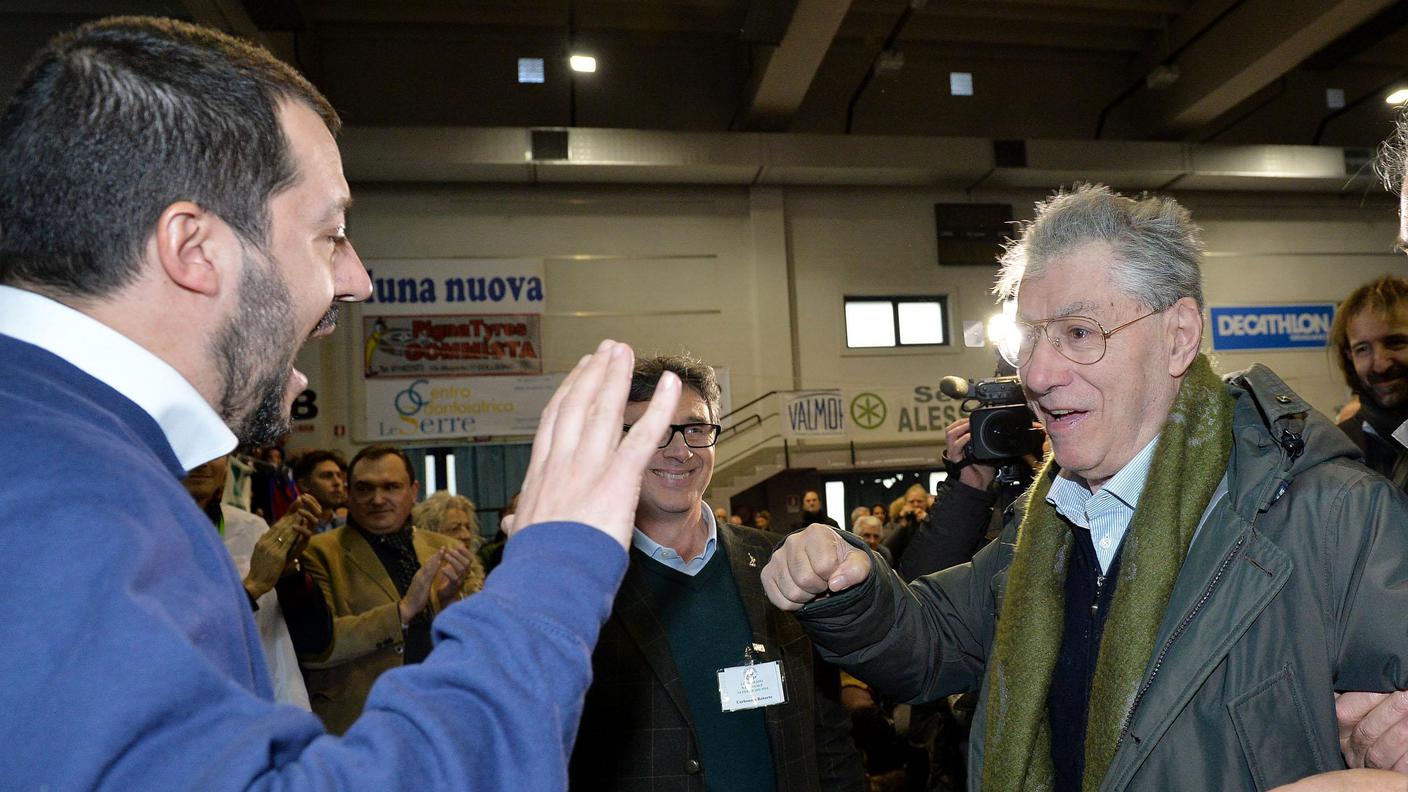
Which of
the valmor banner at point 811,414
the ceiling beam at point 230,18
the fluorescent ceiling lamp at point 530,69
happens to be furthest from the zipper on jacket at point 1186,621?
the fluorescent ceiling lamp at point 530,69

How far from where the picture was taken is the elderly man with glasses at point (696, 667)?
2.12 meters

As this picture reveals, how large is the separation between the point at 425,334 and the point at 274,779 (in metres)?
11.6

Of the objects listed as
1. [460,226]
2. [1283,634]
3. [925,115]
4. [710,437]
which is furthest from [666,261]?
[1283,634]

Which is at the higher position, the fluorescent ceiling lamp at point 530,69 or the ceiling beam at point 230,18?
the fluorescent ceiling lamp at point 530,69

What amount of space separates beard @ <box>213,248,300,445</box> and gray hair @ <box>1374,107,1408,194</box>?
70.5 inches

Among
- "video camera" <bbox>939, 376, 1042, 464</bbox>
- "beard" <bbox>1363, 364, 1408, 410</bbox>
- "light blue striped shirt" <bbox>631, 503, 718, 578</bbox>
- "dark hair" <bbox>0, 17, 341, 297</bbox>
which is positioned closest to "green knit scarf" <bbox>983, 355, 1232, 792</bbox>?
"video camera" <bbox>939, 376, 1042, 464</bbox>

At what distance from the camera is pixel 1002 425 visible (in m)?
2.59

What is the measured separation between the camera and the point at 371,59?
1229cm

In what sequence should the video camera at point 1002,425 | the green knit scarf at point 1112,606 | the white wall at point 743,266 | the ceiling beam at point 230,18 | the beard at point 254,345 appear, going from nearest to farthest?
the beard at point 254,345 → the green knit scarf at point 1112,606 → the video camera at point 1002,425 → the ceiling beam at point 230,18 → the white wall at point 743,266

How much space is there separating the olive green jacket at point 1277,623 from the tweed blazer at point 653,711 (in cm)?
99

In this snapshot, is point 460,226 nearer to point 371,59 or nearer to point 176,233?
point 371,59

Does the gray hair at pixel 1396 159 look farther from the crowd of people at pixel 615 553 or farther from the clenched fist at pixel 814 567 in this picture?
the clenched fist at pixel 814 567

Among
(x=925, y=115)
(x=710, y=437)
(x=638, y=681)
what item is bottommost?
(x=638, y=681)

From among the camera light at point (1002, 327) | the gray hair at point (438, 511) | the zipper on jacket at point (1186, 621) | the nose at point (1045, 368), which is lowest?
the zipper on jacket at point (1186, 621)
